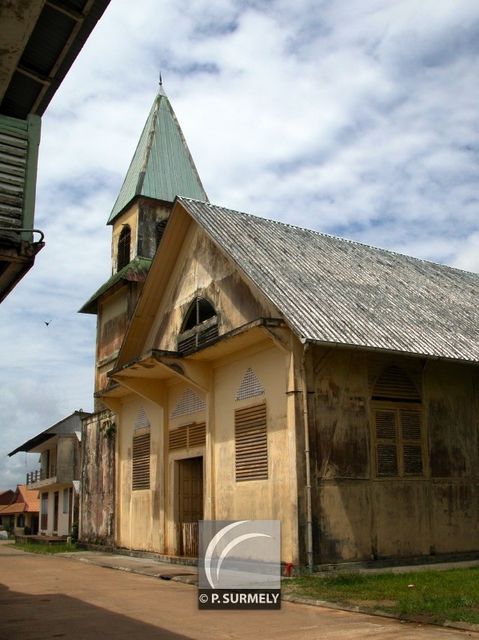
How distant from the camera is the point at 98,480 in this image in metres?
23.2

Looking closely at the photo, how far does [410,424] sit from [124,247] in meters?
13.9

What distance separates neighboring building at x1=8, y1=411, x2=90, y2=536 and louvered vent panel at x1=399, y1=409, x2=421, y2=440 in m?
24.3

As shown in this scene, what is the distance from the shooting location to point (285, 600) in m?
10.4

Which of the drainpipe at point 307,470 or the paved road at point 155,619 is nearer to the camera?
the paved road at point 155,619

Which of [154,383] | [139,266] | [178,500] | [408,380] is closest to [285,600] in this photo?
[408,380]

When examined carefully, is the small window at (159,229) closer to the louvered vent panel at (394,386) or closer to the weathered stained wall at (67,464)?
the louvered vent panel at (394,386)

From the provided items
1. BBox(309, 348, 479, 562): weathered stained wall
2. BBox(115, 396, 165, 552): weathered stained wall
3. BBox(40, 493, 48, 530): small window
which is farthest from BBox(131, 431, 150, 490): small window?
BBox(40, 493, 48, 530): small window

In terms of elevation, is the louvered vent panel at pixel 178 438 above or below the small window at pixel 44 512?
above

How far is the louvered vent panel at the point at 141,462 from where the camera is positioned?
19.3 m

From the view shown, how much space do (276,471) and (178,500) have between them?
483cm

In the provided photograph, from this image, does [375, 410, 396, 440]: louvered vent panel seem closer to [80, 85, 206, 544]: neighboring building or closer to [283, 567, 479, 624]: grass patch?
[283, 567, 479, 624]: grass patch

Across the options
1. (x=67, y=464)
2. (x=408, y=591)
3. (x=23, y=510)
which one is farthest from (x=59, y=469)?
(x=408, y=591)

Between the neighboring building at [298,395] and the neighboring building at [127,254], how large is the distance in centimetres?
242

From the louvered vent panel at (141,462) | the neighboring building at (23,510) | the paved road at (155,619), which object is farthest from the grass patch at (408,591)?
the neighboring building at (23,510)
